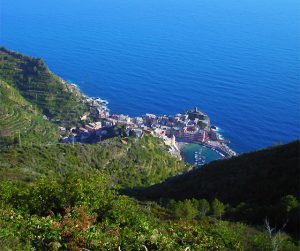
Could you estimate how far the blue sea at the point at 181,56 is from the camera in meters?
71.2

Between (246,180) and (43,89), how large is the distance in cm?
5885

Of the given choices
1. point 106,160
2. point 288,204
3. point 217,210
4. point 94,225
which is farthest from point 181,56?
point 94,225

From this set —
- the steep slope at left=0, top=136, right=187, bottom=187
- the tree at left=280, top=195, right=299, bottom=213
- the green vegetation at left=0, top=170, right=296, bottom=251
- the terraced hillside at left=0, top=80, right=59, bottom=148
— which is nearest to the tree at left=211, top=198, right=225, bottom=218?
the tree at left=280, top=195, right=299, bottom=213

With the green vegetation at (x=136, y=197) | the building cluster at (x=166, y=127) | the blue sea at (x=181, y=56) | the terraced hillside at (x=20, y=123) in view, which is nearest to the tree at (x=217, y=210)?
the green vegetation at (x=136, y=197)

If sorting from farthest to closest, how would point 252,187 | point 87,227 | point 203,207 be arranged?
1. point 252,187
2. point 203,207
3. point 87,227

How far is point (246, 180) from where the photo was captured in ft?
68.0

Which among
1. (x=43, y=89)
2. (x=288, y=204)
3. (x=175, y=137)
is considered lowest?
(x=288, y=204)

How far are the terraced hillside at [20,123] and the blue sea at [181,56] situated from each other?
55.1 ft

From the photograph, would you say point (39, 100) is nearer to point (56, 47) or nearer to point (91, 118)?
point (91, 118)

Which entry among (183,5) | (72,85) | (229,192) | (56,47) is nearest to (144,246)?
(229,192)

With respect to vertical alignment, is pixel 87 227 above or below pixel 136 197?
below

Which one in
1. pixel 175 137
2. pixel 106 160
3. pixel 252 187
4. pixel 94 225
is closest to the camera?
pixel 94 225

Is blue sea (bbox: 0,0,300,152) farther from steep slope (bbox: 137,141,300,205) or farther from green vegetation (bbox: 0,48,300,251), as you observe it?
steep slope (bbox: 137,141,300,205)

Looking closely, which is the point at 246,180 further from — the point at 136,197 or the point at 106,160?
the point at 106,160
